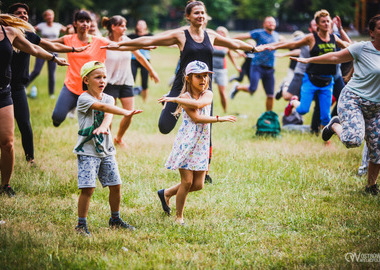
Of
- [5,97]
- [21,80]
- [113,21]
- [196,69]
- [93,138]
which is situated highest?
[113,21]

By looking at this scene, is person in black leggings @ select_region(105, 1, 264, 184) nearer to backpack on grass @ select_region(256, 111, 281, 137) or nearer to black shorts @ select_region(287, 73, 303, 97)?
backpack on grass @ select_region(256, 111, 281, 137)

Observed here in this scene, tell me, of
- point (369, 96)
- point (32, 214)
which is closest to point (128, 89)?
point (32, 214)

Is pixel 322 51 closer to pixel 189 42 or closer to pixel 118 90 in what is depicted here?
pixel 189 42

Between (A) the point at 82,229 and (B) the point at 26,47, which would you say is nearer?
(A) the point at 82,229

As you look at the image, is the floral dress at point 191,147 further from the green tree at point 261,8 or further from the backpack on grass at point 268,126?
the green tree at point 261,8

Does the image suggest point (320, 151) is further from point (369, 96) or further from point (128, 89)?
point (128, 89)

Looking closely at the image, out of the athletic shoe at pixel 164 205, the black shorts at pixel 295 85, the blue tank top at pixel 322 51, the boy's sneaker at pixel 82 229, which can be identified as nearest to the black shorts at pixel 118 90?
the blue tank top at pixel 322 51

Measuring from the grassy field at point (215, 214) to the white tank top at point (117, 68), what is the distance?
4.49ft

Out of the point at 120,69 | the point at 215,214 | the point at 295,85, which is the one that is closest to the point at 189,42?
the point at 215,214

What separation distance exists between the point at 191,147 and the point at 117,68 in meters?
4.37

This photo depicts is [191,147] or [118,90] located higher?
[118,90]

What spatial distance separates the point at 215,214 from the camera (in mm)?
5859

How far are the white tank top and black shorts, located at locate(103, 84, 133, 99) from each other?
0.09 meters

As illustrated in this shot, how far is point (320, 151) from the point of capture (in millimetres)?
9016
